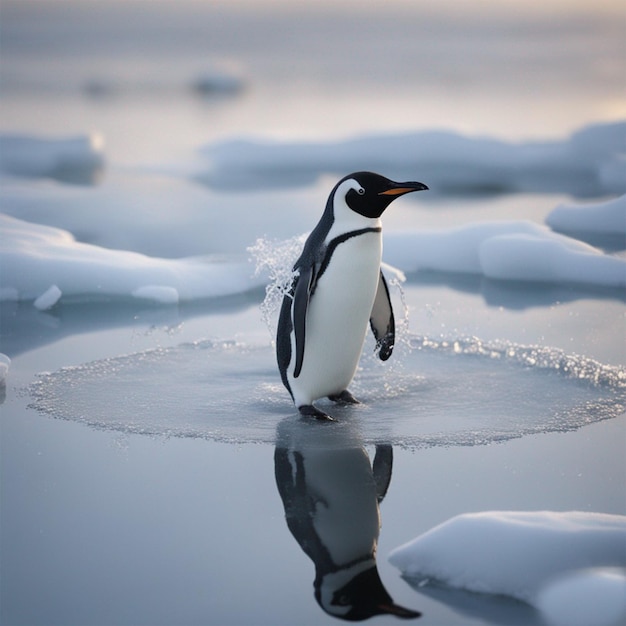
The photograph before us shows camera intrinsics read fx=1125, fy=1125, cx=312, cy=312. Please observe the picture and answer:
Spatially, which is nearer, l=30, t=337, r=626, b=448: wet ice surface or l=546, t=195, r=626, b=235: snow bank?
l=30, t=337, r=626, b=448: wet ice surface

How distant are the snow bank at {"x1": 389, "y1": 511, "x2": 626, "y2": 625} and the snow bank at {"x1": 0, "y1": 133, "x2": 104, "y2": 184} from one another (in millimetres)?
8031

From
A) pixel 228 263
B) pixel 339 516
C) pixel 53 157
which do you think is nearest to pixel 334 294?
pixel 339 516

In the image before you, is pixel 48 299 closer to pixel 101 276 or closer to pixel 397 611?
pixel 101 276

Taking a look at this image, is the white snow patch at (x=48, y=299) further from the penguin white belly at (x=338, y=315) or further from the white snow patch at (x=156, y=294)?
the penguin white belly at (x=338, y=315)

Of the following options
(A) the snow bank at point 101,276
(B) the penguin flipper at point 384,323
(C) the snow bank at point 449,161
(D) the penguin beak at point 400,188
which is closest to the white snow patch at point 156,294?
(A) the snow bank at point 101,276

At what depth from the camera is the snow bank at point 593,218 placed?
23.2ft

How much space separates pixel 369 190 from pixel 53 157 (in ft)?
26.5

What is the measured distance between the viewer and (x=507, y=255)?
5973 millimetres

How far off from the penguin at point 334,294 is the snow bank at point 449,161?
6096 mm

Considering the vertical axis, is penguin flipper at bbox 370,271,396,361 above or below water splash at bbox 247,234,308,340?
below

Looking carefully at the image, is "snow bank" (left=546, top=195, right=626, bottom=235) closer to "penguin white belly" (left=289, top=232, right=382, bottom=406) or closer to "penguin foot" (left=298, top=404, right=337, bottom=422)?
"penguin white belly" (left=289, top=232, right=382, bottom=406)

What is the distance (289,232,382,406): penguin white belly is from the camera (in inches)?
146

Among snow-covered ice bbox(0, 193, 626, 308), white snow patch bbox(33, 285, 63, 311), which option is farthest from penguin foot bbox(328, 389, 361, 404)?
white snow patch bbox(33, 285, 63, 311)

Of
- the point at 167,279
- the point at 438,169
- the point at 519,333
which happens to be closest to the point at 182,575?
the point at 519,333
